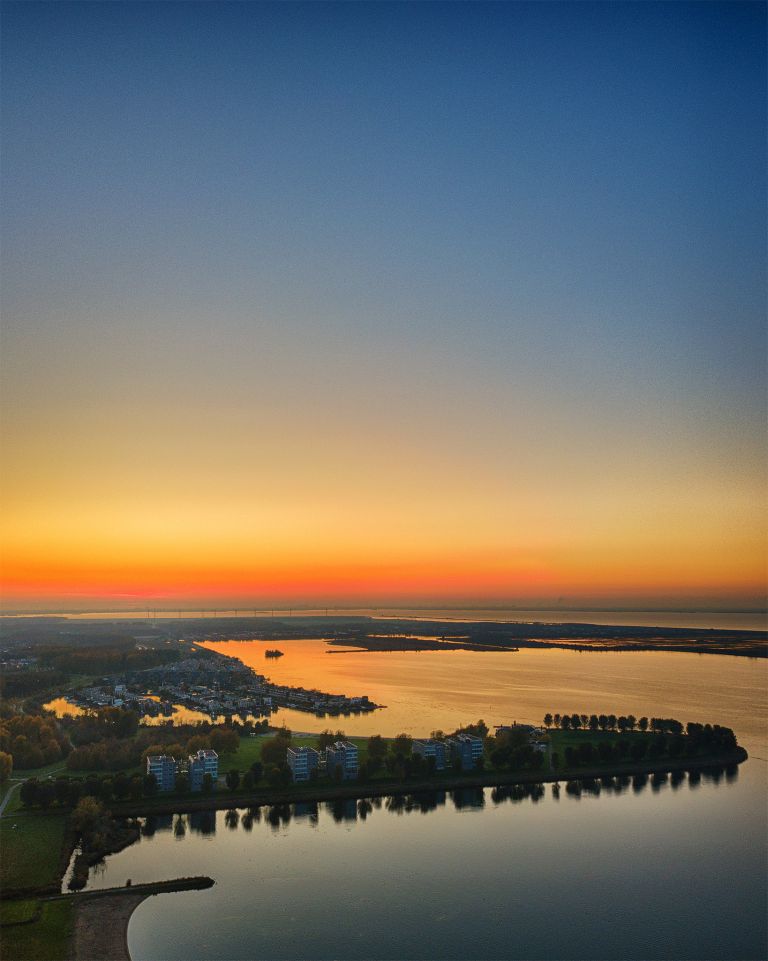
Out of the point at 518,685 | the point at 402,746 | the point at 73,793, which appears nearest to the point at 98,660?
the point at 518,685

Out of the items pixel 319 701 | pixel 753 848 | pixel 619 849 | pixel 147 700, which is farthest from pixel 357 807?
pixel 147 700

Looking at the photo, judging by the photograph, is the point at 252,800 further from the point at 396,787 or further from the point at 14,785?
the point at 14,785

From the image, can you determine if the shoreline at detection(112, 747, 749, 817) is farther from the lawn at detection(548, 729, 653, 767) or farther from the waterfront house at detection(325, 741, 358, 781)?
the lawn at detection(548, 729, 653, 767)

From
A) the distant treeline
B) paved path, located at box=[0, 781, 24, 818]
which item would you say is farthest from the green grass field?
the distant treeline

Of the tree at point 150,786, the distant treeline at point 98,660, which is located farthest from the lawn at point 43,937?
the distant treeline at point 98,660

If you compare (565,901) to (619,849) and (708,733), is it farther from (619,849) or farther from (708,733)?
(708,733)

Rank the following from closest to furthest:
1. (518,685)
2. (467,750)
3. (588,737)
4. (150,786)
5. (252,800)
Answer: (150,786) → (252,800) → (467,750) → (588,737) → (518,685)
